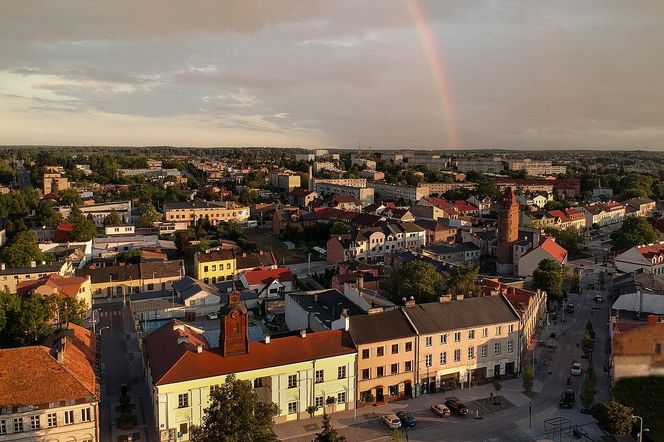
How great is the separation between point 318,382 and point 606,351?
58.2ft

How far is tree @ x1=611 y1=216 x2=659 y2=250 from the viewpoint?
57312 mm

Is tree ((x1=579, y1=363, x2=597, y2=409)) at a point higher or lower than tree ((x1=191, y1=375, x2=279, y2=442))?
lower

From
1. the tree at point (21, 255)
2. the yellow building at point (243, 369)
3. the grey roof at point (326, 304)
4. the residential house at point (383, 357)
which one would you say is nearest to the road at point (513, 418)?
the residential house at point (383, 357)

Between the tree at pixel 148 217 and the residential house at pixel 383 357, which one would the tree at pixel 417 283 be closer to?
the residential house at pixel 383 357

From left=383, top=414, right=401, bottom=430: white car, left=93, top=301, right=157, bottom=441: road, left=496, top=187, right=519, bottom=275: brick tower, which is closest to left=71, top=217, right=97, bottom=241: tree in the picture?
left=93, top=301, right=157, bottom=441: road

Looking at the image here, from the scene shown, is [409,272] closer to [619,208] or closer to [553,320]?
[553,320]

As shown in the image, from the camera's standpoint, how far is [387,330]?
25.8m

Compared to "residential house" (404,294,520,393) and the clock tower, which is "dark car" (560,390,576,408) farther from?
the clock tower

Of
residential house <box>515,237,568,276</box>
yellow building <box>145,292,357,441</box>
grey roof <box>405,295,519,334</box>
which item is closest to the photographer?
yellow building <box>145,292,357,441</box>

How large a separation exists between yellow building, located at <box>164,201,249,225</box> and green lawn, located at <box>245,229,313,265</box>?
4278 millimetres

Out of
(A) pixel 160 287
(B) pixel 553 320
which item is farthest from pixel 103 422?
(B) pixel 553 320

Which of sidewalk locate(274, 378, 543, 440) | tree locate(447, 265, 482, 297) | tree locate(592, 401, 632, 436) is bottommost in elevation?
sidewalk locate(274, 378, 543, 440)

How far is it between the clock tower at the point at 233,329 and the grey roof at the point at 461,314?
8606 mm

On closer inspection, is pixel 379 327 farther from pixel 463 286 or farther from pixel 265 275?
pixel 265 275
